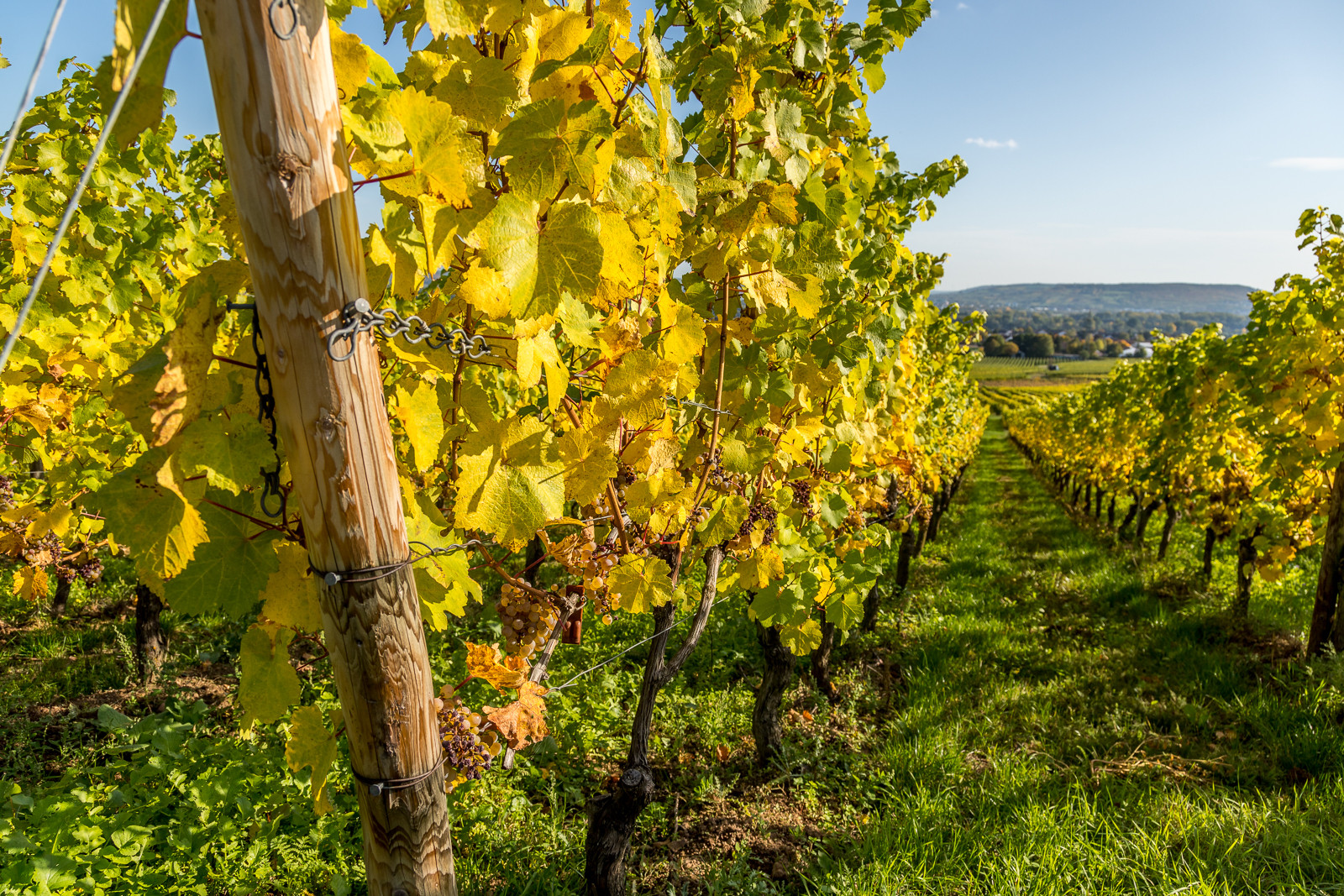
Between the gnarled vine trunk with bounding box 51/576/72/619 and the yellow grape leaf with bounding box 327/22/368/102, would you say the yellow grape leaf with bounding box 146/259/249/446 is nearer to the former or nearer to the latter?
the yellow grape leaf with bounding box 327/22/368/102

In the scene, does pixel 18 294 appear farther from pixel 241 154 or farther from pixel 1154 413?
pixel 1154 413

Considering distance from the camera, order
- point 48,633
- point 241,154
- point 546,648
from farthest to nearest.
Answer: point 48,633 < point 546,648 < point 241,154

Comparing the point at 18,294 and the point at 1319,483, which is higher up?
the point at 18,294

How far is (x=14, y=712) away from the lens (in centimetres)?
401

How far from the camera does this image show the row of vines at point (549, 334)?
0.91m

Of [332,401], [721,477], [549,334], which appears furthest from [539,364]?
[721,477]

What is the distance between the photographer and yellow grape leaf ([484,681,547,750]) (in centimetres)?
146

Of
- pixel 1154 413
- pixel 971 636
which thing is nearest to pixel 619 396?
pixel 971 636

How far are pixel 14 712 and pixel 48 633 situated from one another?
4.73 ft

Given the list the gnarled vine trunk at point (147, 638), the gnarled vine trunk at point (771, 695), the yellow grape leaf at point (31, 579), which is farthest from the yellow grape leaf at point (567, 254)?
the gnarled vine trunk at point (147, 638)

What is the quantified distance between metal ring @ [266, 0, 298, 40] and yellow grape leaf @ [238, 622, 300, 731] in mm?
887

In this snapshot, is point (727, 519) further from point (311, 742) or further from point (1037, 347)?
point (1037, 347)

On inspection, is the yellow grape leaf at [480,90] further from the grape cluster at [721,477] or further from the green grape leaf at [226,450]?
the grape cluster at [721,477]

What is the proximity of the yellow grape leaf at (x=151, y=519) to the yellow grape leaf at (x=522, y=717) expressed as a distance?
770 millimetres
